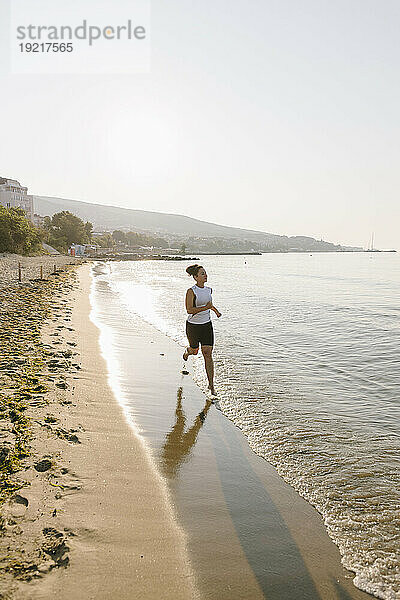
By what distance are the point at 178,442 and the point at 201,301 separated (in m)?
2.80

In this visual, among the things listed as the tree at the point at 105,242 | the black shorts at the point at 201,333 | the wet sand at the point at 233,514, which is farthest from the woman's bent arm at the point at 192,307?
the tree at the point at 105,242

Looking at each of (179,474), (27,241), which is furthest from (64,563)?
(27,241)

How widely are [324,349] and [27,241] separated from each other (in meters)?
60.8

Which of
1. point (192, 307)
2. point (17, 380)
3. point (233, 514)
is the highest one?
point (192, 307)

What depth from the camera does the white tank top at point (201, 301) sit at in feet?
25.8

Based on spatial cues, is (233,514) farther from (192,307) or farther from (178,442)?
(192,307)

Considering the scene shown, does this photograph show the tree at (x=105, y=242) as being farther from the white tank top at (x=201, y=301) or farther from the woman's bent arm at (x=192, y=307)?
the woman's bent arm at (x=192, y=307)

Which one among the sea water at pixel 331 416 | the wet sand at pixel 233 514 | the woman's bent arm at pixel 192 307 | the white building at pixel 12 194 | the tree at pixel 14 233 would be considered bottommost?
the sea water at pixel 331 416

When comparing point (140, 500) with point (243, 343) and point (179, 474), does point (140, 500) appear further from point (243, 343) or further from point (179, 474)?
point (243, 343)

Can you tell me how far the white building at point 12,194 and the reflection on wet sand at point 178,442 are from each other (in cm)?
10479

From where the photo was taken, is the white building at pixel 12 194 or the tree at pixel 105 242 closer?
the white building at pixel 12 194

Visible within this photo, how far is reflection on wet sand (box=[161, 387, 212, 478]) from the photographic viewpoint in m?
5.19

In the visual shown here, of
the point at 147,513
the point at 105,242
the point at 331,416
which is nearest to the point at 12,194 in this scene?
the point at 105,242

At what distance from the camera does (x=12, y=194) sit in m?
104
